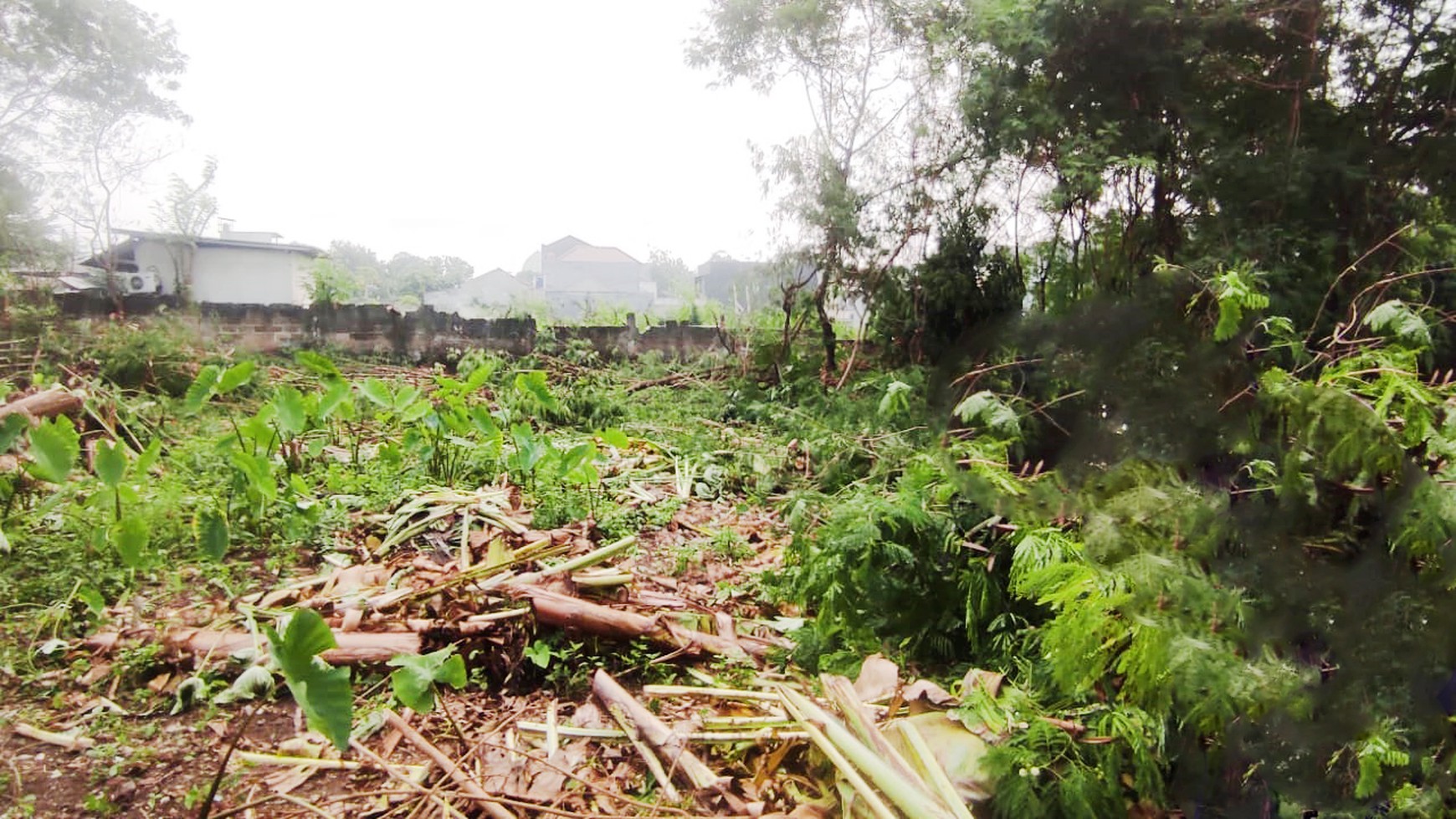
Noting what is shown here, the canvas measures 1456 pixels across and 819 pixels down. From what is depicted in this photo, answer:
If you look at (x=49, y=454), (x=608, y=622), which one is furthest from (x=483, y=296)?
(x=608, y=622)

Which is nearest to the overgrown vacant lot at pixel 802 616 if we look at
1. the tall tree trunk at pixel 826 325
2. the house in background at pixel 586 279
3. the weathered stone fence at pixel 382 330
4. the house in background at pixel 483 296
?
the weathered stone fence at pixel 382 330

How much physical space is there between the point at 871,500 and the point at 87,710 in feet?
4.40

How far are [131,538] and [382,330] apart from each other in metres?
3.39

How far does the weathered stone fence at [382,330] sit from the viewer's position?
3791mm

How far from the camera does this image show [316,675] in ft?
2.60

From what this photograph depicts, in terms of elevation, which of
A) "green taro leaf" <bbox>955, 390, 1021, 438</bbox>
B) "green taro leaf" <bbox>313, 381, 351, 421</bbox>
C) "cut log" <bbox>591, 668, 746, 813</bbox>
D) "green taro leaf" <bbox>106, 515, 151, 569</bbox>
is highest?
"green taro leaf" <bbox>955, 390, 1021, 438</bbox>

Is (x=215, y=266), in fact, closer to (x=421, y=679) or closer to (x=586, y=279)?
(x=586, y=279)

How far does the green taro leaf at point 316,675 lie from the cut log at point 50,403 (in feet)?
6.35

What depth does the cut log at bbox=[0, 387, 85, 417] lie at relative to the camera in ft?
6.73

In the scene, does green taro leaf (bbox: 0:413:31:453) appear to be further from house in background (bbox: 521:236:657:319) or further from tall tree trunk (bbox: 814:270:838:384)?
tall tree trunk (bbox: 814:270:838:384)

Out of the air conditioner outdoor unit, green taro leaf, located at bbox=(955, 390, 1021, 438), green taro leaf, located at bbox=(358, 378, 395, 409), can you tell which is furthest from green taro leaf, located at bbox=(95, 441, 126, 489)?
the air conditioner outdoor unit

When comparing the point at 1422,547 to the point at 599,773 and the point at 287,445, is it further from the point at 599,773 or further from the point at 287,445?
the point at 287,445

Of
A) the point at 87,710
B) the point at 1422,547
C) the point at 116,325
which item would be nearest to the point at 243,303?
the point at 116,325

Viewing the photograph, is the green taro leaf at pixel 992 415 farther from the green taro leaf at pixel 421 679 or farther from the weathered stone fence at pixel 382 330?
the weathered stone fence at pixel 382 330
